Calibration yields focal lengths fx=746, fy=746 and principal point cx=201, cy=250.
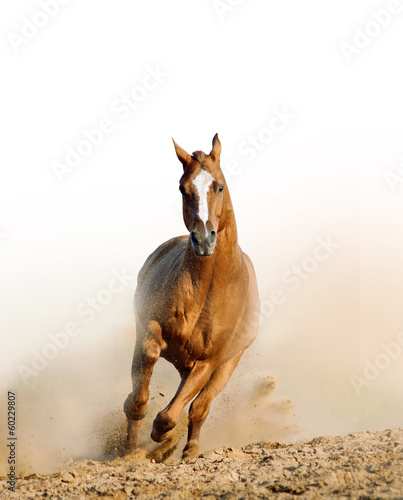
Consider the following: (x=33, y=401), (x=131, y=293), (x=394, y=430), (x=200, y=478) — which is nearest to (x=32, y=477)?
(x=200, y=478)

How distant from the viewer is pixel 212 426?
32.6 feet

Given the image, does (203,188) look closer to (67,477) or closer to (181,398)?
(181,398)

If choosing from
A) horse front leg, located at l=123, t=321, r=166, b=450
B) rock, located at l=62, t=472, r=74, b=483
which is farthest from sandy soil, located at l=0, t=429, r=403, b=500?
horse front leg, located at l=123, t=321, r=166, b=450

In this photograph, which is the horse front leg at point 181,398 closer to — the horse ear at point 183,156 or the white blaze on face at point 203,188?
the white blaze on face at point 203,188

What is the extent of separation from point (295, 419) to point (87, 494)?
5397 mm

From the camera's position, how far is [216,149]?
740cm

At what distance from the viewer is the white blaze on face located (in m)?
6.62

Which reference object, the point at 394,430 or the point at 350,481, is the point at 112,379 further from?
the point at 350,481

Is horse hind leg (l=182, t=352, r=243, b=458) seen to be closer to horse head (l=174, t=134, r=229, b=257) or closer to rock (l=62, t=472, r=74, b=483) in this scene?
horse head (l=174, t=134, r=229, b=257)

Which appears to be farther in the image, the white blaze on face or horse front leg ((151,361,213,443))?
horse front leg ((151,361,213,443))

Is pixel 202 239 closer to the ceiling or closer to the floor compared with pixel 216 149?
closer to the floor

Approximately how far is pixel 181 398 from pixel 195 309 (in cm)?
88

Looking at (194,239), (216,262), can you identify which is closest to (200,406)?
(216,262)

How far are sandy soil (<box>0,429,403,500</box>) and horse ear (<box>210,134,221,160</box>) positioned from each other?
9.28ft
